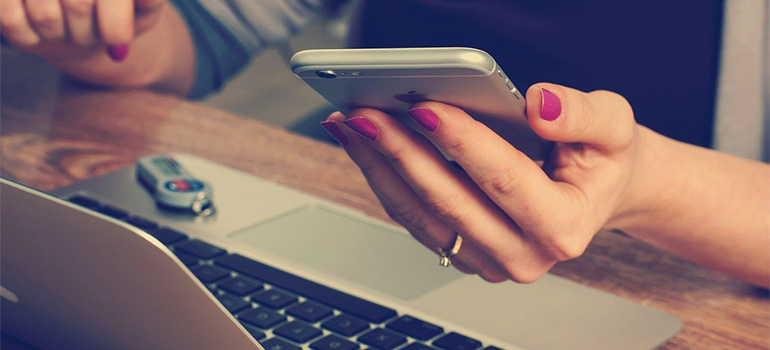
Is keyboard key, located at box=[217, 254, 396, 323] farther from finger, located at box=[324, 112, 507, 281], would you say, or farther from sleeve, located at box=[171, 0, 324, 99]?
sleeve, located at box=[171, 0, 324, 99]

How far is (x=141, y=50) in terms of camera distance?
90cm

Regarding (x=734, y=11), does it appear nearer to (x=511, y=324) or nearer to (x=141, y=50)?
(x=511, y=324)

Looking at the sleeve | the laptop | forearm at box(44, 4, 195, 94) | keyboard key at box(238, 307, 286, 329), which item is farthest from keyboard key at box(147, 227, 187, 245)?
the sleeve

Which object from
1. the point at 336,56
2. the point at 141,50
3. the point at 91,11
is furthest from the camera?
the point at 141,50

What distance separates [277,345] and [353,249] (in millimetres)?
154

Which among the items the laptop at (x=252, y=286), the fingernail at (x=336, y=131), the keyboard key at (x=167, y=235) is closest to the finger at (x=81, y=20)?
the laptop at (x=252, y=286)

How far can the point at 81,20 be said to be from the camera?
730 mm

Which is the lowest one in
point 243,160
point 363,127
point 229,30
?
point 363,127

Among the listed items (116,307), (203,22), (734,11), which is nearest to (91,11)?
(203,22)

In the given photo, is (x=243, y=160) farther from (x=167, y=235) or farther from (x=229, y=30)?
(x=229, y=30)

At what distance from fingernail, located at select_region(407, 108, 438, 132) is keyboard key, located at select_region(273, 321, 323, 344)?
0.42ft

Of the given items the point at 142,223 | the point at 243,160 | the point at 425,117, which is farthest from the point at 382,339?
the point at 243,160

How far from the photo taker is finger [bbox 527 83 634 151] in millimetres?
413

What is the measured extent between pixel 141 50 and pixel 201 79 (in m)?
0.13
